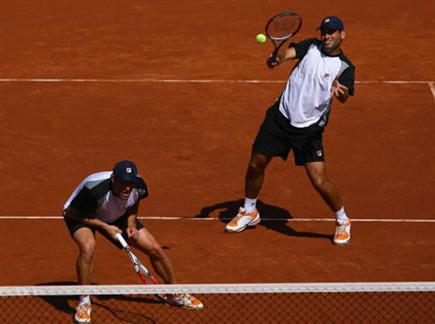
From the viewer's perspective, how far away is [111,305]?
11.9 meters

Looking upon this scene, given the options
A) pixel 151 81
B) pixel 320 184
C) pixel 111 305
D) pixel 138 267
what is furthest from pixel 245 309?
pixel 151 81

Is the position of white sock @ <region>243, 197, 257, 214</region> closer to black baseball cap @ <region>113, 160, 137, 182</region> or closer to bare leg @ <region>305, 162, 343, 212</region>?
bare leg @ <region>305, 162, 343, 212</region>

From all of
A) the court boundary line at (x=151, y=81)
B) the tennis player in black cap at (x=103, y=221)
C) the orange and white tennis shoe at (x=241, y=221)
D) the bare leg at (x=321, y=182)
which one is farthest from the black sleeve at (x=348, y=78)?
the court boundary line at (x=151, y=81)

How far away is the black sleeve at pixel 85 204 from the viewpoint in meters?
11.5

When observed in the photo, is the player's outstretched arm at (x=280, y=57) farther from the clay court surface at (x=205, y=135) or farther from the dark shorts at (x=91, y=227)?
the dark shorts at (x=91, y=227)

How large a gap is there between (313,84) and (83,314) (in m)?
3.76

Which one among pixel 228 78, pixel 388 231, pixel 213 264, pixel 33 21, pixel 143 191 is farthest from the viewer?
pixel 33 21

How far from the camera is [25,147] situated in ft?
52.5

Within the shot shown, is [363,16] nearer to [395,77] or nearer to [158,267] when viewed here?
[395,77]

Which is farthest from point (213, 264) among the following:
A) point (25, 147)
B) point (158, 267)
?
point (25, 147)

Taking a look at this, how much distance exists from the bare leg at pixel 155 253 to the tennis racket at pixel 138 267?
12 cm

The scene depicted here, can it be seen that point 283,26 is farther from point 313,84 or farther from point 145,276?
point 145,276

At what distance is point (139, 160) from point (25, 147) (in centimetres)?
165

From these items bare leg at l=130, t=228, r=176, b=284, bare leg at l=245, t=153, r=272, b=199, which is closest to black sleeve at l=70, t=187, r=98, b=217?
bare leg at l=130, t=228, r=176, b=284
